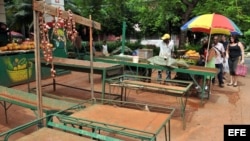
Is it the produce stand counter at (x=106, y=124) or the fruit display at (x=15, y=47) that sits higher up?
the fruit display at (x=15, y=47)

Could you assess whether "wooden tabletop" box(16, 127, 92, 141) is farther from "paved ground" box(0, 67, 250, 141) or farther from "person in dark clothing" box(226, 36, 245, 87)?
"person in dark clothing" box(226, 36, 245, 87)

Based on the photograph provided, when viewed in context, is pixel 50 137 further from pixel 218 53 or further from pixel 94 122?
pixel 218 53

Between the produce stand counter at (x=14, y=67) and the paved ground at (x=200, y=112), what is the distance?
0.31 m

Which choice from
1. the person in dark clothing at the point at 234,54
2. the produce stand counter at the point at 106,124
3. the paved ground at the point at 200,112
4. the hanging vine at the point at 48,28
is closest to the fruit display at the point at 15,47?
the paved ground at the point at 200,112

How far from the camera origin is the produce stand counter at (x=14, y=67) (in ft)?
23.5

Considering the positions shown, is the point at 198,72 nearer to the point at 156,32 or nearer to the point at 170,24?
the point at 170,24

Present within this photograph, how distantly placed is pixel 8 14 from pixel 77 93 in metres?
14.3

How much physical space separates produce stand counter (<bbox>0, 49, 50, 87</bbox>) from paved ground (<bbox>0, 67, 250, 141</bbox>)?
308 millimetres

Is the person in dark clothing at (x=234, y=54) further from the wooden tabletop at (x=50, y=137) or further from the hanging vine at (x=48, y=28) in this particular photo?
the wooden tabletop at (x=50, y=137)

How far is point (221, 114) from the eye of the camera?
5.48 metres

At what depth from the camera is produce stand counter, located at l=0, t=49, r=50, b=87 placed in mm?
7152

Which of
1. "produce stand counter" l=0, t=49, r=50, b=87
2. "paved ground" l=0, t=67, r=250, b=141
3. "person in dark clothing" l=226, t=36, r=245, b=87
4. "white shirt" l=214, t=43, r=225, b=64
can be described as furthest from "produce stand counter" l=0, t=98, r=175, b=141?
"person in dark clothing" l=226, t=36, r=245, b=87

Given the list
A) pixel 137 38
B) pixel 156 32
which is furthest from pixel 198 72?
pixel 137 38

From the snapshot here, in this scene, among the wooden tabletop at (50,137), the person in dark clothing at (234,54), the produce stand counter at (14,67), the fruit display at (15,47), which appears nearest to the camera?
the wooden tabletop at (50,137)
